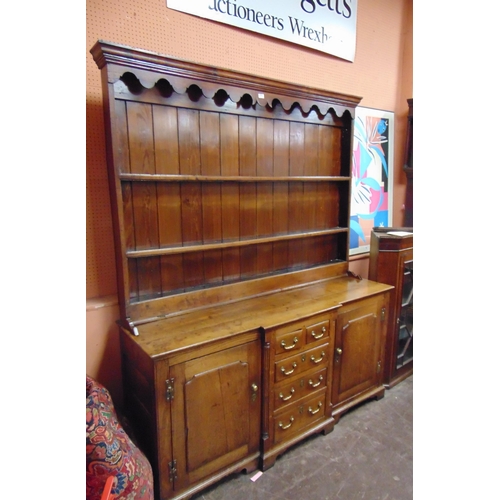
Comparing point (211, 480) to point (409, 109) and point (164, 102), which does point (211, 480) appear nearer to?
point (164, 102)

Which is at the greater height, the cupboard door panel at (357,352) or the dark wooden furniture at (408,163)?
the dark wooden furniture at (408,163)

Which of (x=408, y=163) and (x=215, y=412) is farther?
(x=408, y=163)

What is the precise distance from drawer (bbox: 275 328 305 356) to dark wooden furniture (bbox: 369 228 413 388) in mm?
1098

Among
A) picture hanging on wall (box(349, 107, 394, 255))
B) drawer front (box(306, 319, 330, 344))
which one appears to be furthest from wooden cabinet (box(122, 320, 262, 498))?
picture hanging on wall (box(349, 107, 394, 255))

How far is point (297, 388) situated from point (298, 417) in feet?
0.69

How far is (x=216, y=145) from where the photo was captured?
2172 millimetres

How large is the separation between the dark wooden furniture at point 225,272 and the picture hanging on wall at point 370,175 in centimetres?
58

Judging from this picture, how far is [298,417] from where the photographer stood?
223 cm

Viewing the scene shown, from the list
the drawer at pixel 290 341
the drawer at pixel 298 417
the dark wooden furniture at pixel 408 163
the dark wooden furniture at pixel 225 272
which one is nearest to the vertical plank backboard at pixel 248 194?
the dark wooden furniture at pixel 225 272

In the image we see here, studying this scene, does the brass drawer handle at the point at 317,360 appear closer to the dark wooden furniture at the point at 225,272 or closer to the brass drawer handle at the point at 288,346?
the dark wooden furniture at the point at 225,272

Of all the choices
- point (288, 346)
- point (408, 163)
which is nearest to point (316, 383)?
point (288, 346)

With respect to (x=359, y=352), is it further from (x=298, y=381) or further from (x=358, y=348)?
(x=298, y=381)

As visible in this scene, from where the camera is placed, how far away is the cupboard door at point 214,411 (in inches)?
68.7
